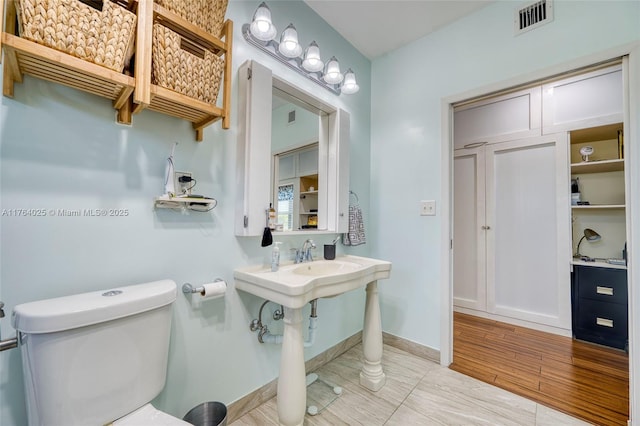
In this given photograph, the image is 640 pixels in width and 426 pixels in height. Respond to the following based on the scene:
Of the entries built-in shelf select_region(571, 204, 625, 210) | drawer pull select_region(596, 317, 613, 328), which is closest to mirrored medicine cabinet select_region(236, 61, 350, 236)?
built-in shelf select_region(571, 204, 625, 210)

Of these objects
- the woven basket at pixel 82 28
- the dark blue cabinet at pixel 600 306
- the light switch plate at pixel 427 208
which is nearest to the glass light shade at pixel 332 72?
the light switch plate at pixel 427 208

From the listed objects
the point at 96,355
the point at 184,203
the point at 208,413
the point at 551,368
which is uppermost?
the point at 184,203

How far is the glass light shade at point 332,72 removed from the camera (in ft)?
6.15

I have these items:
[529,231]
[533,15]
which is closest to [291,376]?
[533,15]

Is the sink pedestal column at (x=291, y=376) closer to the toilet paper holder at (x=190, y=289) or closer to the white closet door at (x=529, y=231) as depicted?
the toilet paper holder at (x=190, y=289)

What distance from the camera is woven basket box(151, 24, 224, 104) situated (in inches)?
38.2

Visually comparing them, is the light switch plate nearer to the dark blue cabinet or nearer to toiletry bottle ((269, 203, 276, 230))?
toiletry bottle ((269, 203, 276, 230))

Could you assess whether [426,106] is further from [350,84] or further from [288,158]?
[288,158]

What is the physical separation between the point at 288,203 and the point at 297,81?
0.84 metres

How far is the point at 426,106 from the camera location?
2119 millimetres

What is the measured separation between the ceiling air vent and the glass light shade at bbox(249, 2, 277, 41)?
163 cm

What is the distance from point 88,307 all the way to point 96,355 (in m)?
0.16

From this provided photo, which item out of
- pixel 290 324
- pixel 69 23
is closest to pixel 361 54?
pixel 69 23

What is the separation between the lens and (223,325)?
4.50ft
